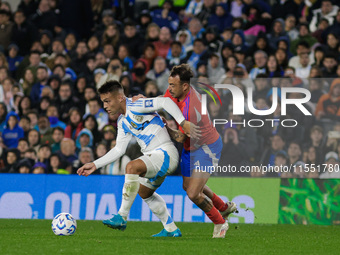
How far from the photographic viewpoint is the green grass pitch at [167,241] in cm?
786

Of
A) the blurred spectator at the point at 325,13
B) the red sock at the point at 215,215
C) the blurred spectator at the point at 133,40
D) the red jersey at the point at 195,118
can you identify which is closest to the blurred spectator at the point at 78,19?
the blurred spectator at the point at 133,40

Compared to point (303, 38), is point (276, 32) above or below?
above

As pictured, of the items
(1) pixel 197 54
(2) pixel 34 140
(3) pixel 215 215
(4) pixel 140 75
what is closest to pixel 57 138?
(2) pixel 34 140

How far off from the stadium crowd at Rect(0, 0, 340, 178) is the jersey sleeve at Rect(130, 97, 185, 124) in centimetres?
457

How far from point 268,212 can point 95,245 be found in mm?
5968

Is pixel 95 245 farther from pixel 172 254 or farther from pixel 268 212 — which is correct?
pixel 268 212

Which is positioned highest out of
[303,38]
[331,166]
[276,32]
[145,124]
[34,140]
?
[276,32]

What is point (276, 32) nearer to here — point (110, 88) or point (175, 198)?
point (175, 198)

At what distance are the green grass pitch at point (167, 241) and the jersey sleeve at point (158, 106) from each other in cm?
157

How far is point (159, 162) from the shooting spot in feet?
30.1

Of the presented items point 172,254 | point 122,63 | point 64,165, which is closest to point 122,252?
point 172,254

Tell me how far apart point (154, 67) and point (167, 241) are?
8320 millimetres

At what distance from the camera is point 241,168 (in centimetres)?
1380

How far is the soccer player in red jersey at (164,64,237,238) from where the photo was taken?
31.1 feet
